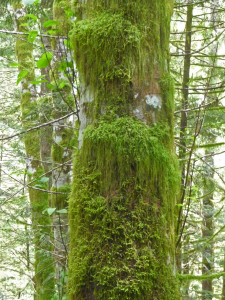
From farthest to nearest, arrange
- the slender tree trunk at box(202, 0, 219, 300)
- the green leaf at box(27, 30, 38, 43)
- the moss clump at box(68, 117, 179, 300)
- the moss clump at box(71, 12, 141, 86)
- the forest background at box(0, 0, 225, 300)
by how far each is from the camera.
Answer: the slender tree trunk at box(202, 0, 219, 300) → the forest background at box(0, 0, 225, 300) → the green leaf at box(27, 30, 38, 43) → the moss clump at box(71, 12, 141, 86) → the moss clump at box(68, 117, 179, 300)

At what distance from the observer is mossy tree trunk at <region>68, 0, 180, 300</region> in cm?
153

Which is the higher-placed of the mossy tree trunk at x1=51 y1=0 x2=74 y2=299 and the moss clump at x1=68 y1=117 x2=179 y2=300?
the mossy tree trunk at x1=51 y1=0 x2=74 y2=299

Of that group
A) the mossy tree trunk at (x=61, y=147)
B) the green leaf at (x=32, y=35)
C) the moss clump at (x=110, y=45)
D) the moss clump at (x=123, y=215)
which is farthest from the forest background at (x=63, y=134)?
the moss clump at (x=123, y=215)

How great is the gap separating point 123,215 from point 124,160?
29 cm

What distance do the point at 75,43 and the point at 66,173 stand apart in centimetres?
289

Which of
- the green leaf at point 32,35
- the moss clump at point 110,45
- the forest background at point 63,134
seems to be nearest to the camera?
the moss clump at point 110,45

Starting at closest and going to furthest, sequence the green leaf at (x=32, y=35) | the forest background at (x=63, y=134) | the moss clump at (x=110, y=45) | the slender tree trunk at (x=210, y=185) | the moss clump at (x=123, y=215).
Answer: the moss clump at (x=123, y=215) < the moss clump at (x=110, y=45) < the green leaf at (x=32, y=35) < the forest background at (x=63, y=134) < the slender tree trunk at (x=210, y=185)

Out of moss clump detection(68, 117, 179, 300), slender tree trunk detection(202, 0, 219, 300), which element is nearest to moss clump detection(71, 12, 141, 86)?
moss clump detection(68, 117, 179, 300)

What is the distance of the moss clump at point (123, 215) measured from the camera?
1.50 m

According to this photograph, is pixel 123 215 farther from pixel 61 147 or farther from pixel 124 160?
pixel 61 147

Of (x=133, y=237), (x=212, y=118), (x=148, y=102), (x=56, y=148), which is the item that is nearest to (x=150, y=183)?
(x=133, y=237)

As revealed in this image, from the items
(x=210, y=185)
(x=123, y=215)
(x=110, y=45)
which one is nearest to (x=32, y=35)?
(x=110, y=45)

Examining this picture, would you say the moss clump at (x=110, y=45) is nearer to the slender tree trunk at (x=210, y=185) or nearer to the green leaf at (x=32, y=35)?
the green leaf at (x=32, y=35)

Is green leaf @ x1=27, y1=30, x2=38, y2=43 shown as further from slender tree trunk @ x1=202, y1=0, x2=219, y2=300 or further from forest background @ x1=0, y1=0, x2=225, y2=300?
slender tree trunk @ x1=202, y1=0, x2=219, y2=300
